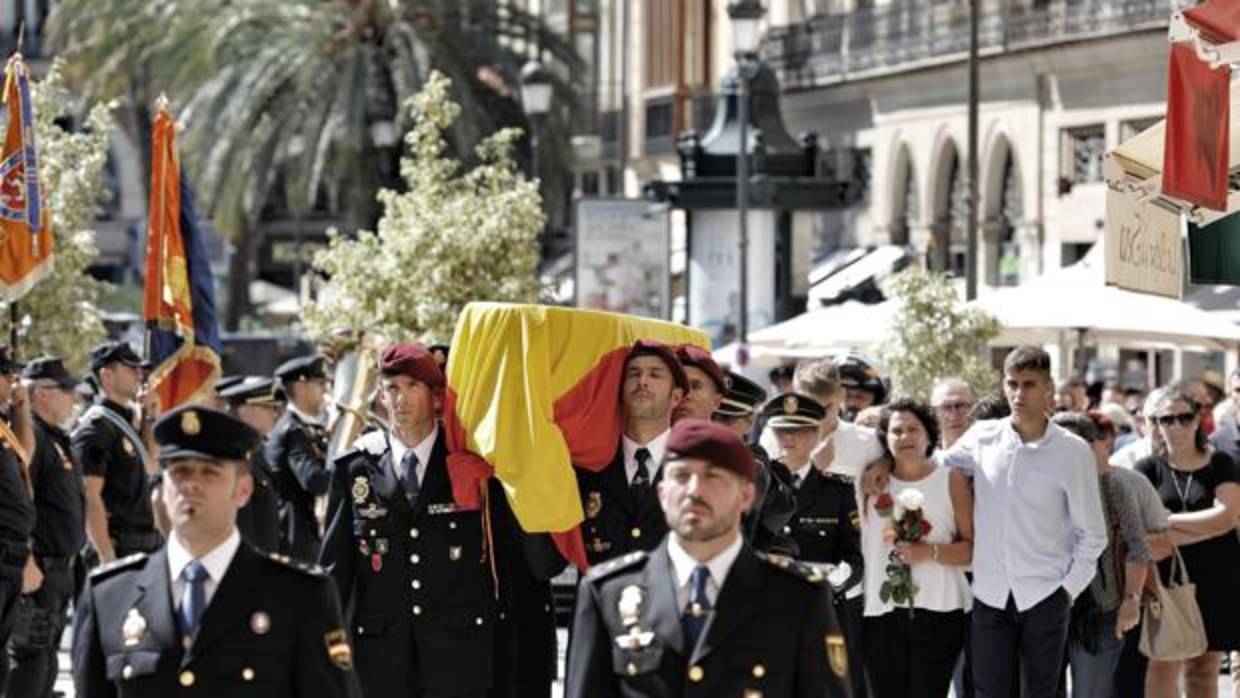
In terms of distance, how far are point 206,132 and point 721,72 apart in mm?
15889

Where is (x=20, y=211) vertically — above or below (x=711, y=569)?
above

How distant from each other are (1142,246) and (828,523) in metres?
1.80

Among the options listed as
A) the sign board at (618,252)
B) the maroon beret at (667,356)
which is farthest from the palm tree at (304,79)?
the maroon beret at (667,356)

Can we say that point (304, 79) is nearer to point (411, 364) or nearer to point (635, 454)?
point (411, 364)

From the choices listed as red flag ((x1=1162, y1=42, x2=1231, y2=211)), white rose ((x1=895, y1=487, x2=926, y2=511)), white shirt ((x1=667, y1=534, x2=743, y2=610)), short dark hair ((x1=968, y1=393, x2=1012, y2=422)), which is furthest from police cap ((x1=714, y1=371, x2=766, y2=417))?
white shirt ((x1=667, y1=534, x2=743, y2=610))

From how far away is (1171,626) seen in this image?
46.9 ft

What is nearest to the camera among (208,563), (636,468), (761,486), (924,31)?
(208,563)

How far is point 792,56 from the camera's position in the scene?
2045 inches

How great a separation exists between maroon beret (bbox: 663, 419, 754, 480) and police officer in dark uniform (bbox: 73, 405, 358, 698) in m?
1.06

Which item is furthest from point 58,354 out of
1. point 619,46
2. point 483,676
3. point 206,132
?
point 619,46

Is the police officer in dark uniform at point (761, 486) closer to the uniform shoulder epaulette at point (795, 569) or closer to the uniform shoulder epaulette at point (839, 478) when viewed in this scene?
the uniform shoulder epaulette at point (839, 478)

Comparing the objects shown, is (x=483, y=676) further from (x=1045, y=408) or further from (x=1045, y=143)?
(x=1045, y=143)

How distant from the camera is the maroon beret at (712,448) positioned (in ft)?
24.6

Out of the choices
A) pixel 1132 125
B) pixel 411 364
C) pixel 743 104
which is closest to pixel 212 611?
pixel 411 364
